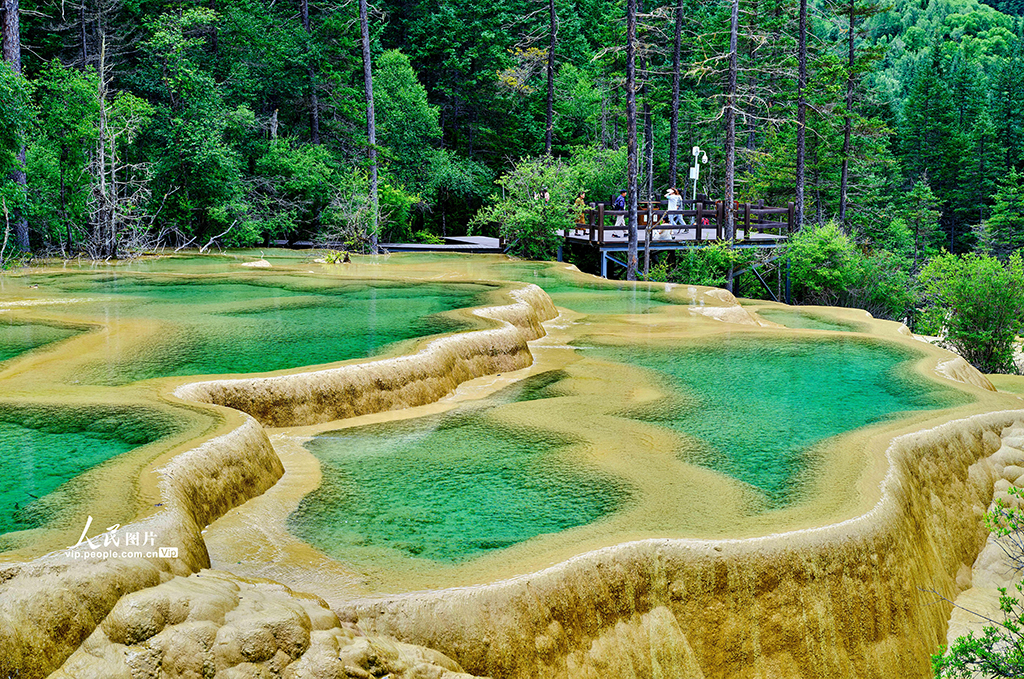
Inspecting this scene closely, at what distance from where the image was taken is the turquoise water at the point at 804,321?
16608mm

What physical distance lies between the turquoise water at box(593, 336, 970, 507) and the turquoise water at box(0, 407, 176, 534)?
529 cm

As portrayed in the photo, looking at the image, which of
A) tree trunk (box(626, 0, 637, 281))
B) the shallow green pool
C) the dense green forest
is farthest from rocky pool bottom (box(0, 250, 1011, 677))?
tree trunk (box(626, 0, 637, 281))

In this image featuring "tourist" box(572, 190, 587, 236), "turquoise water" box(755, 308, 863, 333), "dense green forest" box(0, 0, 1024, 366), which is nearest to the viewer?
"turquoise water" box(755, 308, 863, 333)

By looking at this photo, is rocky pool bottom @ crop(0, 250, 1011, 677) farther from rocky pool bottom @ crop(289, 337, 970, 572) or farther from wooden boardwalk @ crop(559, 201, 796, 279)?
wooden boardwalk @ crop(559, 201, 796, 279)

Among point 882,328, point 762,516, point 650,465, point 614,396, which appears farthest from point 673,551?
point 882,328

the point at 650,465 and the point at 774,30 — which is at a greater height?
the point at 774,30

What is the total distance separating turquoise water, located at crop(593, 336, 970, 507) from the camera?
28.2 ft

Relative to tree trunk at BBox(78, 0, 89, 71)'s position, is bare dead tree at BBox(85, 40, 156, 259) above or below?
below

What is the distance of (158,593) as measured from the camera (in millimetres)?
4910

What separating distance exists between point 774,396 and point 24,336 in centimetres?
1041

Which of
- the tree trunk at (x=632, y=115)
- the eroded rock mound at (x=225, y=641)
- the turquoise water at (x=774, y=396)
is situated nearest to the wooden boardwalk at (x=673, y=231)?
the tree trunk at (x=632, y=115)

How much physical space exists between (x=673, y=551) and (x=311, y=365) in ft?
18.4

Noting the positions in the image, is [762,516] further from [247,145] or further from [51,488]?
[247,145]

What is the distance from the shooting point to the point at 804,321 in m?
17.5
